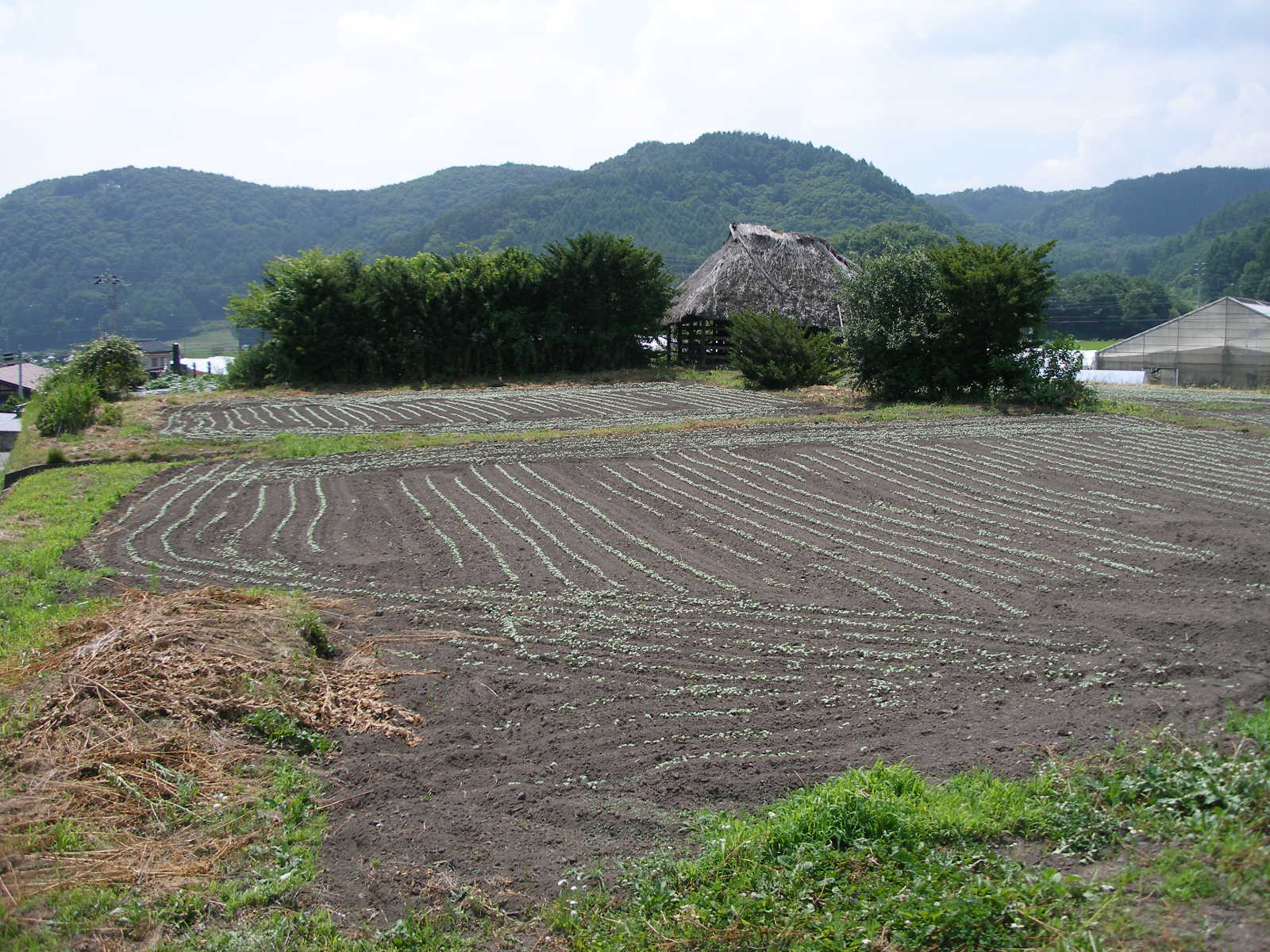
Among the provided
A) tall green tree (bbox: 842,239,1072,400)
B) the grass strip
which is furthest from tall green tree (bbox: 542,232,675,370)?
the grass strip

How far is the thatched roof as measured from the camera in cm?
3077

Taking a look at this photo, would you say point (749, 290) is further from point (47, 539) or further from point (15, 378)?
point (15, 378)

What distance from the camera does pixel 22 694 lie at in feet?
18.6

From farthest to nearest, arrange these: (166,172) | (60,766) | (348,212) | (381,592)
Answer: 1. (348,212)
2. (166,172)
3. (381,592)
4. (60,766)

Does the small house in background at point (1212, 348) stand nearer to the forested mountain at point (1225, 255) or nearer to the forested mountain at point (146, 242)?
the forested mountain at point (1225, 255)

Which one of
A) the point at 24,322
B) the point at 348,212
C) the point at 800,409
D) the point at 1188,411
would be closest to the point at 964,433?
the point at 800,409

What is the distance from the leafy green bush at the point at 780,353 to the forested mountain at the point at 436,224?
52491 millimetres

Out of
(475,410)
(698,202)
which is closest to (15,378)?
(475,410)

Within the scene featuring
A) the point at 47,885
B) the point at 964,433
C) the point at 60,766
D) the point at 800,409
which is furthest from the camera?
the point at 800,409

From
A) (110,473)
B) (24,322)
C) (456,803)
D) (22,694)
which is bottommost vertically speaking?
(456,803)

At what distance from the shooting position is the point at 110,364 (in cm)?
2648

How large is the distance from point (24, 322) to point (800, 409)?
9243cm

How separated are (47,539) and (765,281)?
25564mm

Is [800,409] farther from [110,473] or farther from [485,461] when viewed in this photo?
[110,473]
